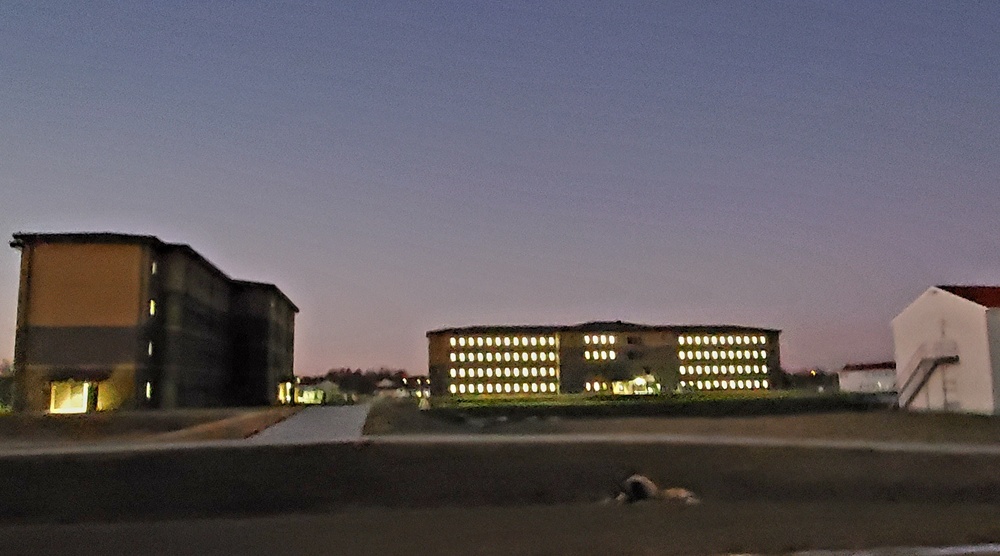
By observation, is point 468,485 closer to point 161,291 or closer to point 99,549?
point 99,549

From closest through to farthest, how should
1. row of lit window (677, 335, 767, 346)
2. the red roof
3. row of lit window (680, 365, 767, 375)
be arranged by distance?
the red roof < row of lit window (680, 365, 767, 375) < row of lit window (677, 335, 767, 346)

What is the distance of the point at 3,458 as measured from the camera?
1723 centimetres

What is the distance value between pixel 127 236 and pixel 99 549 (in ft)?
118

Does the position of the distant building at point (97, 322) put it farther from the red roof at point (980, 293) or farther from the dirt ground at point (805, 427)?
the red roof at point (980, 293)

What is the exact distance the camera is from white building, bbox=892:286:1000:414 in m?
37.1

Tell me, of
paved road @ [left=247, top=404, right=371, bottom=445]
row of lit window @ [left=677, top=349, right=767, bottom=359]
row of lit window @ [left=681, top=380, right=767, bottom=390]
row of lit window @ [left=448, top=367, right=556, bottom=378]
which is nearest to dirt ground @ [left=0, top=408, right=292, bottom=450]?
paved road @ [left=247, top=404, right=371, bottom=445]

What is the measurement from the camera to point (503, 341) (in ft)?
394

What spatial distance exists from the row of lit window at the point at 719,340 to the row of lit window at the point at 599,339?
10.9m

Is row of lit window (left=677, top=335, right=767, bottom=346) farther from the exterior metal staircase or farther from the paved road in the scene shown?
the paved road

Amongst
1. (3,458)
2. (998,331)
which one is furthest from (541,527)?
(998,331)

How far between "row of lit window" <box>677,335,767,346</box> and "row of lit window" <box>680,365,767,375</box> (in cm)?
342

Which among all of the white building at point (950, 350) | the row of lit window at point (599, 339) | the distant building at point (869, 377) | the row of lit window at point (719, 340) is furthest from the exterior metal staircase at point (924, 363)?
the row of lit window at point (719, 340)

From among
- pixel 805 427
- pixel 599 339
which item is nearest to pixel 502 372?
pixel 599 339

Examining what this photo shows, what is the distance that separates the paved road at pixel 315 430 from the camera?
1948 cm
